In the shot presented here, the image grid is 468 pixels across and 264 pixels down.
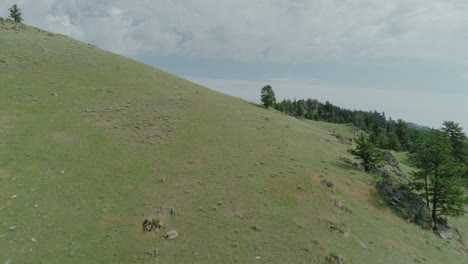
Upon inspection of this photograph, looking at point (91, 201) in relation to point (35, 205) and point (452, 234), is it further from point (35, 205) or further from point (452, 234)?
point (452, 234)

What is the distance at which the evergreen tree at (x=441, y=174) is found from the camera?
26516 mm

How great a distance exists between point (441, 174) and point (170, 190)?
32.3 meters

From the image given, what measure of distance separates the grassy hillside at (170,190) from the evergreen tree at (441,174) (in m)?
4.59

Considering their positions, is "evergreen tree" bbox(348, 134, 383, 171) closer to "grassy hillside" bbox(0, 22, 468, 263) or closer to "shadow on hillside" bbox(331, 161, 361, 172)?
"shadow on hillside" bbox(331, 161, 361, 172)

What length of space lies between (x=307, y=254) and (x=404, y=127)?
376 feet

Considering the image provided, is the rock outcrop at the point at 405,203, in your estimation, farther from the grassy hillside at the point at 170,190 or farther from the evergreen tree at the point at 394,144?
the evergreen tree at the point at 394,144

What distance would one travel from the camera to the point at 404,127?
4102 inches

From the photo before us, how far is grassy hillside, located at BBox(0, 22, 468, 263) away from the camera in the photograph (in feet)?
54.9

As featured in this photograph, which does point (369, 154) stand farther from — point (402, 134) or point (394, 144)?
point (402, 134)

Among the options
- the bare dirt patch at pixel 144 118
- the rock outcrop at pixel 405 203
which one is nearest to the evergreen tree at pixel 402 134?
the rock outcrop at pixel 405 203

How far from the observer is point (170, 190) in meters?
23.2

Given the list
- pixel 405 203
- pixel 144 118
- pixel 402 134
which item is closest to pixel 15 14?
pixel 144 118

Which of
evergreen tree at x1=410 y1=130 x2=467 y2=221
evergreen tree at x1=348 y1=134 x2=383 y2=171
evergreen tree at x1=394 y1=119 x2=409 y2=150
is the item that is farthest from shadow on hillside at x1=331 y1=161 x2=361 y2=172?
evergreen tree at x1=394 y1=119 x2=409 y2=150

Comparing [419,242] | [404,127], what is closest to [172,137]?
[419,242]
